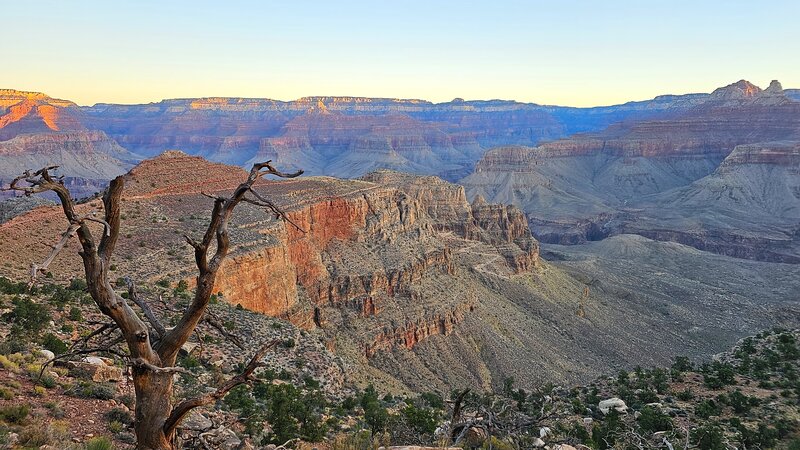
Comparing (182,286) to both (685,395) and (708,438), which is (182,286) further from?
(685,395)

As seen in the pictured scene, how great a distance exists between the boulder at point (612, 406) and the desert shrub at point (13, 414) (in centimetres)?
2094

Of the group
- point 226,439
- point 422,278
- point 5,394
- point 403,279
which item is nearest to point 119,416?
point 5,394

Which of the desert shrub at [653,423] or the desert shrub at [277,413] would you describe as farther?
the desert shrub at [653,423]

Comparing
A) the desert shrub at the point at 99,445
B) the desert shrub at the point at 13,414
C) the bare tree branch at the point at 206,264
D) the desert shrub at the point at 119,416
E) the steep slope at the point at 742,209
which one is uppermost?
the bare tree branch at the point at 206,264

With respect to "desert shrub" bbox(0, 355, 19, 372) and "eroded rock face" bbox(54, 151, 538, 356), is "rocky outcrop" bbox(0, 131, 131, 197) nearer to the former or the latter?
"eroded rock face" bbox(54, 151, 538, 356)

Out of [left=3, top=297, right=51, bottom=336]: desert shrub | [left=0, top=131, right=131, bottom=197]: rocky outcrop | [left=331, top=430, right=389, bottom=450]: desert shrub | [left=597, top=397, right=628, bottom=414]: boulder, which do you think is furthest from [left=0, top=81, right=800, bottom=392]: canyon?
[left=0, top=131, right=131, bottom=197]: rocky outcrop

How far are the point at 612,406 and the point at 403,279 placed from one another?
95.3 feet

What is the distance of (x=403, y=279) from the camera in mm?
51750

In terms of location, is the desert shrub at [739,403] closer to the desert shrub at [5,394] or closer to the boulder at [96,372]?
the boulder at [96,372]

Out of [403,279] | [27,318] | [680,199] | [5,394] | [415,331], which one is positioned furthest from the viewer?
[680,199]

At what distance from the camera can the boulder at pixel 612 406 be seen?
24.0 metres

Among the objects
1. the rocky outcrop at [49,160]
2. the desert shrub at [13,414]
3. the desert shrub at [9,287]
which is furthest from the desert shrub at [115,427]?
the rocky outcrop at [49,160]

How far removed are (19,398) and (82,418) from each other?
1537mm

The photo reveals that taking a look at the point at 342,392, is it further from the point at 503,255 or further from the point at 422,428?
the point at 503,255
